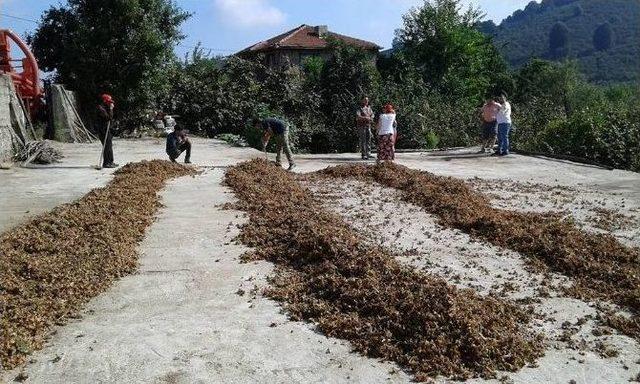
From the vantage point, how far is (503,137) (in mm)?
16672

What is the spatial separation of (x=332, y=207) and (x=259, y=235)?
2.45m

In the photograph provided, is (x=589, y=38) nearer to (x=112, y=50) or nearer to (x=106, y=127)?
(x=112, y=50)

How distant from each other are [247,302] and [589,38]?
12317 centimetres

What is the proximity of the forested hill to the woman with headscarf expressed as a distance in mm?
81374

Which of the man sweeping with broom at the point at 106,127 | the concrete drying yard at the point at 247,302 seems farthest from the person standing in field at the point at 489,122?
the man sweeping with broom at the point at 106,127

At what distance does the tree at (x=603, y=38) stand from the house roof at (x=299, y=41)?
77878 millimetres

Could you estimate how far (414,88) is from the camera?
28.7 metres

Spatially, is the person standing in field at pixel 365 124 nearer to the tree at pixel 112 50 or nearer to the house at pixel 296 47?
the tree at pixel 112 50

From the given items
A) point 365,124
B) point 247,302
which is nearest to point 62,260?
point 247,302

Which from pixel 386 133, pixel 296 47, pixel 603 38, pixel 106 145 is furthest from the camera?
pixel 603 38

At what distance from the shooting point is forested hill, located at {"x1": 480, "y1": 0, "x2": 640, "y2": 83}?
328ft

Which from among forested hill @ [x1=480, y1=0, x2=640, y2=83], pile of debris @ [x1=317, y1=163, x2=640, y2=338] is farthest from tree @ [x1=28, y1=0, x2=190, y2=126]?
forested hill @ [x1=480, y1=0, x2=640, y2=83]

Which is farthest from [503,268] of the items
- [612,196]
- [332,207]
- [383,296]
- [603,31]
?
[603,31]

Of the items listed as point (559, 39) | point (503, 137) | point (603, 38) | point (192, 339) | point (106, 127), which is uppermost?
point (559, 39)
